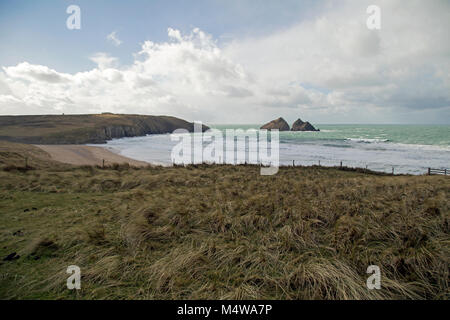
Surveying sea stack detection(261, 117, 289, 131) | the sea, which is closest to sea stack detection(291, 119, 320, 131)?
sea stack detection(261, 117, 289, 131)

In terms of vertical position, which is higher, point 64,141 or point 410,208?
point 64,141

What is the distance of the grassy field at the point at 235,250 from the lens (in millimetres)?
3039

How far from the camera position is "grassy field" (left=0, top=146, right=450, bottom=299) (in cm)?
304

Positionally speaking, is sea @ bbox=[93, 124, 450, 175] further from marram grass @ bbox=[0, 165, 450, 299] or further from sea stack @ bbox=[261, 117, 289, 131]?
sea stack @ bbox=[261, 117, 289, 131]

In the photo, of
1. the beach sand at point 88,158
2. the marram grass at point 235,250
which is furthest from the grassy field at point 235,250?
the beach sand at point 88,158

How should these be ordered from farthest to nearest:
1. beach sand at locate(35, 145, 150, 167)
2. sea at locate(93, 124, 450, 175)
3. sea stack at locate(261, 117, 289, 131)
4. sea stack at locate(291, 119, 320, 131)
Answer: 1. sea stack at locate(261, 117, 289, 131)
2. sea stack at locate(291, 119, 320, 131)
3. sea at locate(93, 124, 450, 175)
4. beach sand at locate(35, 145, 150, 167)

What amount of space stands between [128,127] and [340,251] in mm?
126313

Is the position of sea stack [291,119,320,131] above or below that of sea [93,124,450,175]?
above

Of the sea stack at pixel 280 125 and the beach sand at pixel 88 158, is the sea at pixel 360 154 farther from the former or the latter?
the sea stack at pixel 280 125

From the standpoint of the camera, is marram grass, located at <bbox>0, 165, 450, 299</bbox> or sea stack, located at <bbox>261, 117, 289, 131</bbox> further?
sea stack, located at <bbox>261, 117, 289, 131</bbox>

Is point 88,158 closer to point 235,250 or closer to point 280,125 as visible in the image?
point 235,250

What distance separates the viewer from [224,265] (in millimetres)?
3674
